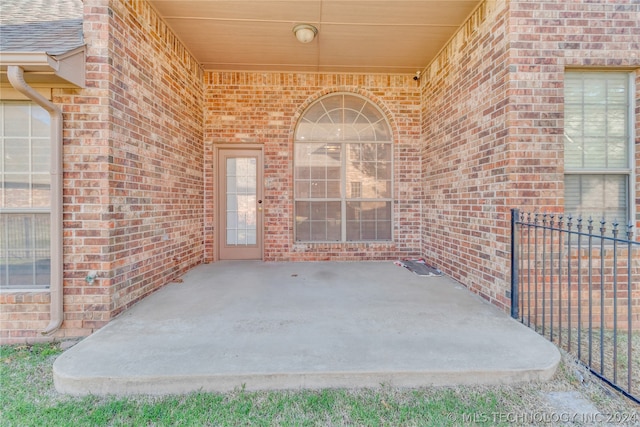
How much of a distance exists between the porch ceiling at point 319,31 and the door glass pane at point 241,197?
170 centimetres

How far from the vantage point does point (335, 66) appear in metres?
5.13

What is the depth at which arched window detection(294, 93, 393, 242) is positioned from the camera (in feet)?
17.9

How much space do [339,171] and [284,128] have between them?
4.16 ft

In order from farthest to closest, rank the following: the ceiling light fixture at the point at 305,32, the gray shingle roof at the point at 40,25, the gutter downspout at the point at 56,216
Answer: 1. the ceiling light fixture at the point at 305,32
2. the gutter downspout at the point at 56,216
3. the gray shingle roof at the point at 40,25

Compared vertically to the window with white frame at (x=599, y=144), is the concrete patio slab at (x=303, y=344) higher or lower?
lower

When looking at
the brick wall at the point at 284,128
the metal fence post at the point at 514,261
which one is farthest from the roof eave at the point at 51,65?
the metal fence post at the point at 514,261

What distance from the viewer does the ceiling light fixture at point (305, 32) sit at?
3980mm

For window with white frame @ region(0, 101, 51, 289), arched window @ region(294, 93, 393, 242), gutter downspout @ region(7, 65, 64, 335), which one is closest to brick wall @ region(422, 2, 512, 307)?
arched window @ region(294, 93, 393, 242)

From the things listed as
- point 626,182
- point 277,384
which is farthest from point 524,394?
point 626,182

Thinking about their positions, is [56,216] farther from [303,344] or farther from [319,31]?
[319,31]

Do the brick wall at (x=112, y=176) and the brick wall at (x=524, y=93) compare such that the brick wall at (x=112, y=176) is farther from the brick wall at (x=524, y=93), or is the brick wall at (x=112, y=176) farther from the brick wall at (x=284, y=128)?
the brick wall at (x=524, y=93)

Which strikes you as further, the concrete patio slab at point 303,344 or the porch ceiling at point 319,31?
the porch ceiling at point 319,31

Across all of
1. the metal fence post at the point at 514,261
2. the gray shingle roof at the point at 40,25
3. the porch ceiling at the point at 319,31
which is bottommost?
the metal fence post at the point at 514,261

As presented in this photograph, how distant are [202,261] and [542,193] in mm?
5067
